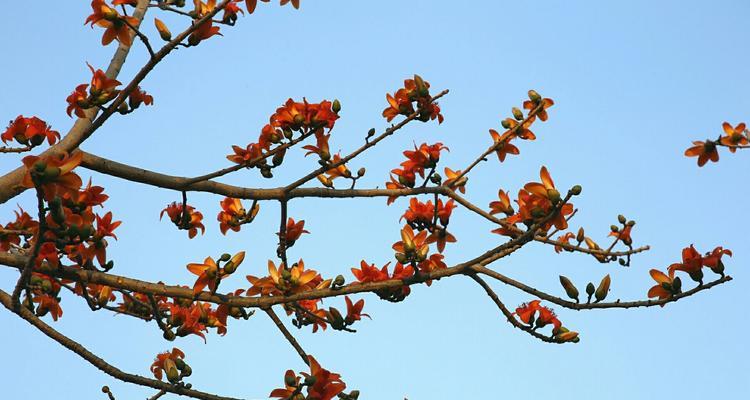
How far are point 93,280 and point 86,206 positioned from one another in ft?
0.77

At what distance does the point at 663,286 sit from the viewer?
2930 millimetres

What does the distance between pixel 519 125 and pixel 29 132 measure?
6.49 feet

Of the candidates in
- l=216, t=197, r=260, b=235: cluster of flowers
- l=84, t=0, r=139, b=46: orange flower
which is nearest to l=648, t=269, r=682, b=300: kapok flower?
l=216, t=197, r=260, b=235: cluster of flowers

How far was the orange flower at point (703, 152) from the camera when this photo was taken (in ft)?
11.6

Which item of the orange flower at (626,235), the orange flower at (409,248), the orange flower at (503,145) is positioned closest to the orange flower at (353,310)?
the orange flower at (409,248)

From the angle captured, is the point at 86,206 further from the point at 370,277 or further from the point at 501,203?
the point at 501,203

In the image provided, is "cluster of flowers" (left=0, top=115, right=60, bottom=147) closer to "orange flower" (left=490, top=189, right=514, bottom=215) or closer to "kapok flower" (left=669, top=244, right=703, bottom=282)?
"orange flower" (left=490, top=189, right=514, bottom=215)

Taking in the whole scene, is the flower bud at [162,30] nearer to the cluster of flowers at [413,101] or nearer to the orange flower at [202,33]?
the orange flower at [202,33]

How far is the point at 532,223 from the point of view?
2.81 meters

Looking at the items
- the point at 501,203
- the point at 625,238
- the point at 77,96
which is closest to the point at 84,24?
the point at 77,96

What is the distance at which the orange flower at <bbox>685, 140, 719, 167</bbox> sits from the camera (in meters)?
3.54

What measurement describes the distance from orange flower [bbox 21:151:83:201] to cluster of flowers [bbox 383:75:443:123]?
4.61ft

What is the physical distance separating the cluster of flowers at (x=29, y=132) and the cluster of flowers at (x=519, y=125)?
1.81 meters

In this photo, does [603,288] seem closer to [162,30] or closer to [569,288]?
[569,288]
